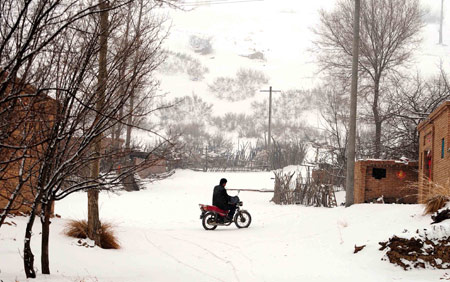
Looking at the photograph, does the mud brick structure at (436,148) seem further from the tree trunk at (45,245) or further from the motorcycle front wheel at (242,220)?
the tree trunk at (45,245)

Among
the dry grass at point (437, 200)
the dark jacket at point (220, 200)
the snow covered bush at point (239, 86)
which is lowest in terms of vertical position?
the dark jacket at point (220, 200)

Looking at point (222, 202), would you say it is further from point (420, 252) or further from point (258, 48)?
point (258, 48)

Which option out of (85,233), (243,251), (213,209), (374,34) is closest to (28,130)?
(85,233)

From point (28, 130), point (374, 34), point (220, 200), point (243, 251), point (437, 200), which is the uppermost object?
point (374, 34)

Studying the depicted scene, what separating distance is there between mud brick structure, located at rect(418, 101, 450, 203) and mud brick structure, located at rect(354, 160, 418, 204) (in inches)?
64.5

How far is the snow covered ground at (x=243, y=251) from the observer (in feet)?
29.1

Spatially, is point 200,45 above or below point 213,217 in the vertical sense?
above

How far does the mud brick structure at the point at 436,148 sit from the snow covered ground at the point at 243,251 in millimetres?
1418

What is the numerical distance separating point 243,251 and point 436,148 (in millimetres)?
7076

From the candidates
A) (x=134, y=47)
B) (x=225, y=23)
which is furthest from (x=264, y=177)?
(x=225, y=23)

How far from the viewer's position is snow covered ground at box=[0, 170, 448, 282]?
888 cm

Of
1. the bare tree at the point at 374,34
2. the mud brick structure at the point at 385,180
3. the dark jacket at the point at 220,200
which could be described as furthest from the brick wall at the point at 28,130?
the bare tree at the point at 374,34

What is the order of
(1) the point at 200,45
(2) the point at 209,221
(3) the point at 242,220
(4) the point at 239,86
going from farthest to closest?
(1) the point at 200,45
(4) the point at 239,86
(3) the point at 242,220
(2) the point at 209,221

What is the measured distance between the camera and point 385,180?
65.0ft
